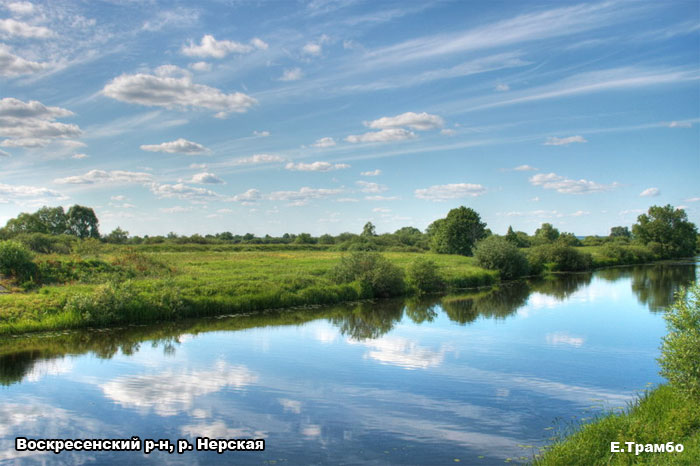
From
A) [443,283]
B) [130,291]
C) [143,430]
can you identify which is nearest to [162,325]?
[130,291]

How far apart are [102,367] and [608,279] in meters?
48.8

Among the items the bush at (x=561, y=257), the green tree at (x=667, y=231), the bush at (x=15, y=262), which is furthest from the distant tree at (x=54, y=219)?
the green tree at (x=667, y=231)

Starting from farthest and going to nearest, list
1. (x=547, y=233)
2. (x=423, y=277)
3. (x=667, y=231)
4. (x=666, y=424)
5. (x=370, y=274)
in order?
(x=547, y=233)
(x=667, y=231)
(x=423, y=277)
(x=370, y=274)
(x=666, y=424)

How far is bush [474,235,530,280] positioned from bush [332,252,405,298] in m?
17.1

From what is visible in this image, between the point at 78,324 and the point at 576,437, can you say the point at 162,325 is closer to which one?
the point at 78,324

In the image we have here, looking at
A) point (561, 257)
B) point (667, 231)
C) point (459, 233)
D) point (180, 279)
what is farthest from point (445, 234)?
point (180, 279)

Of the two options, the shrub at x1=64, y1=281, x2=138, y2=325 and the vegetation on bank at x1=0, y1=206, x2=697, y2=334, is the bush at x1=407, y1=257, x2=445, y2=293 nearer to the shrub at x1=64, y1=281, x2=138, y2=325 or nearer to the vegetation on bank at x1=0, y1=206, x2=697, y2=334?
the vegetation on bank at x1=0, y1=206, x2=697, y2=334

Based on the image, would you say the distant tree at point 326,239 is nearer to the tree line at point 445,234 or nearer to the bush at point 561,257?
the tree line at point 445,234

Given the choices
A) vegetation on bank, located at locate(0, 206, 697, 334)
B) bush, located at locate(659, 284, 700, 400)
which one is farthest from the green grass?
vegetation on bank, located at locate(0, 206, 697, 334)

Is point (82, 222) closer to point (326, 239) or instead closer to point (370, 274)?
point (326, 239)

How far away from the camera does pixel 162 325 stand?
22328 millimetres

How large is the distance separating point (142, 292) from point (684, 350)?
2136cm

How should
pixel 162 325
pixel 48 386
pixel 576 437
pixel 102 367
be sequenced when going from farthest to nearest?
pixel 162 325
pixel 102 367
pixel 48 386
pixel 576 437

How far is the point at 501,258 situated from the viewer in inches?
1930
